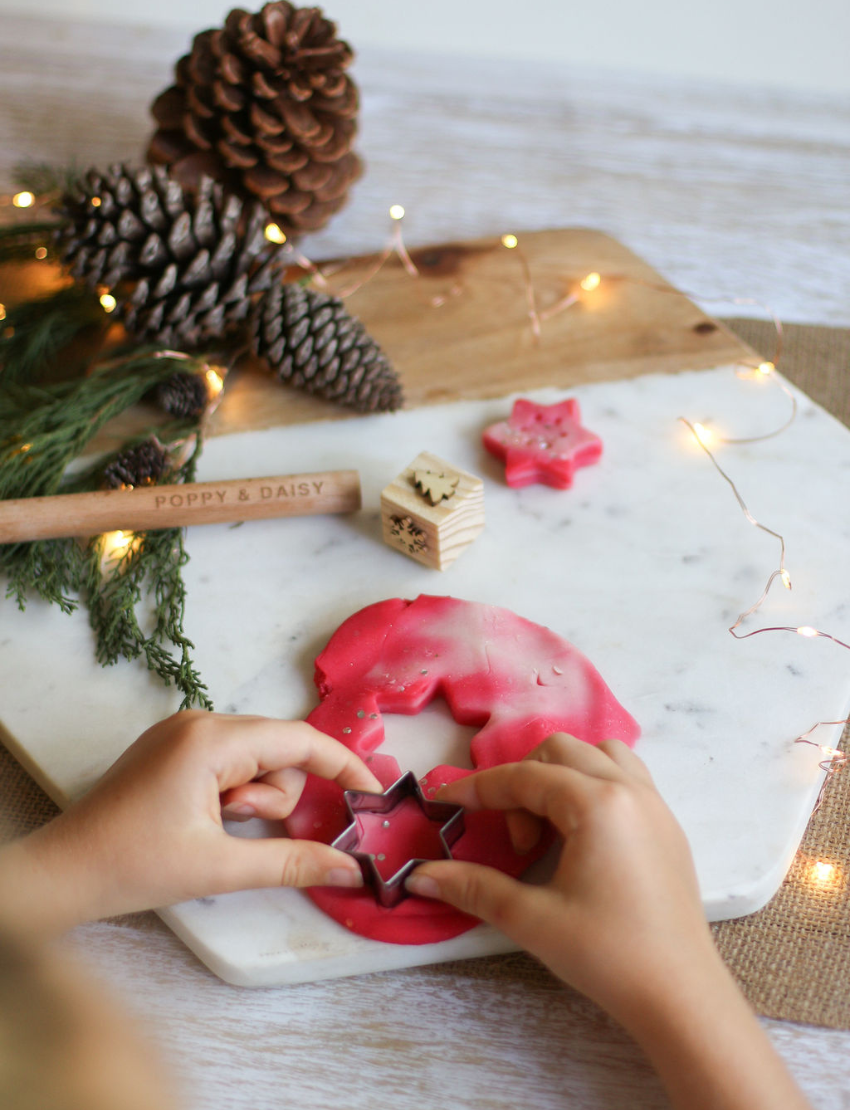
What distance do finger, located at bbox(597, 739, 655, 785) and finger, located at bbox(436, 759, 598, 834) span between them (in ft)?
0.18

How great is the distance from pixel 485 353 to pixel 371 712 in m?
0.58

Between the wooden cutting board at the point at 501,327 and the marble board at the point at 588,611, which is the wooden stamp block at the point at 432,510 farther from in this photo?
the wooden cutting board at the point at 501,327

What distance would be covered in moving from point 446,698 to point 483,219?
98 centimetres

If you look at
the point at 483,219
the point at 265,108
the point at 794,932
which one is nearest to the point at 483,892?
the point at 794,932

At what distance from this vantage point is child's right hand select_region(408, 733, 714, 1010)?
2.17 feet

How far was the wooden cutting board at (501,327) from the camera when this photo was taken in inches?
47.1

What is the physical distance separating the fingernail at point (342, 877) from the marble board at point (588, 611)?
41 millimetres

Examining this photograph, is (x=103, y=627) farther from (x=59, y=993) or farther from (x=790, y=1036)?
(x=790, y=1036)

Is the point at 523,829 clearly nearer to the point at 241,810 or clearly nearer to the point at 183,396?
the point at 241,810

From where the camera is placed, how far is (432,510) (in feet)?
3.17

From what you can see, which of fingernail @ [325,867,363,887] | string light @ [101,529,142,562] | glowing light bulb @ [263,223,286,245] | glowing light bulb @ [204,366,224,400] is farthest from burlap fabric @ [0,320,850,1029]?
glowing light bulb @ [263,223,286,245]

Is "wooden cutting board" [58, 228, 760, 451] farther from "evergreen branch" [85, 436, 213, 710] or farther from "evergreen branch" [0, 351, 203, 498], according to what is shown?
"evergreen branch" [85, 436, 213, 710]

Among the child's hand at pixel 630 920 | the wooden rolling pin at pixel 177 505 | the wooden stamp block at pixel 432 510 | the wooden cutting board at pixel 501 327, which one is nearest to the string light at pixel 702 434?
the wooden cutting board at pixel 501 327

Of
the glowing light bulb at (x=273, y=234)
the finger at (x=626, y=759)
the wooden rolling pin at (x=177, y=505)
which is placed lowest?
the finger at (x=626, y=759)
